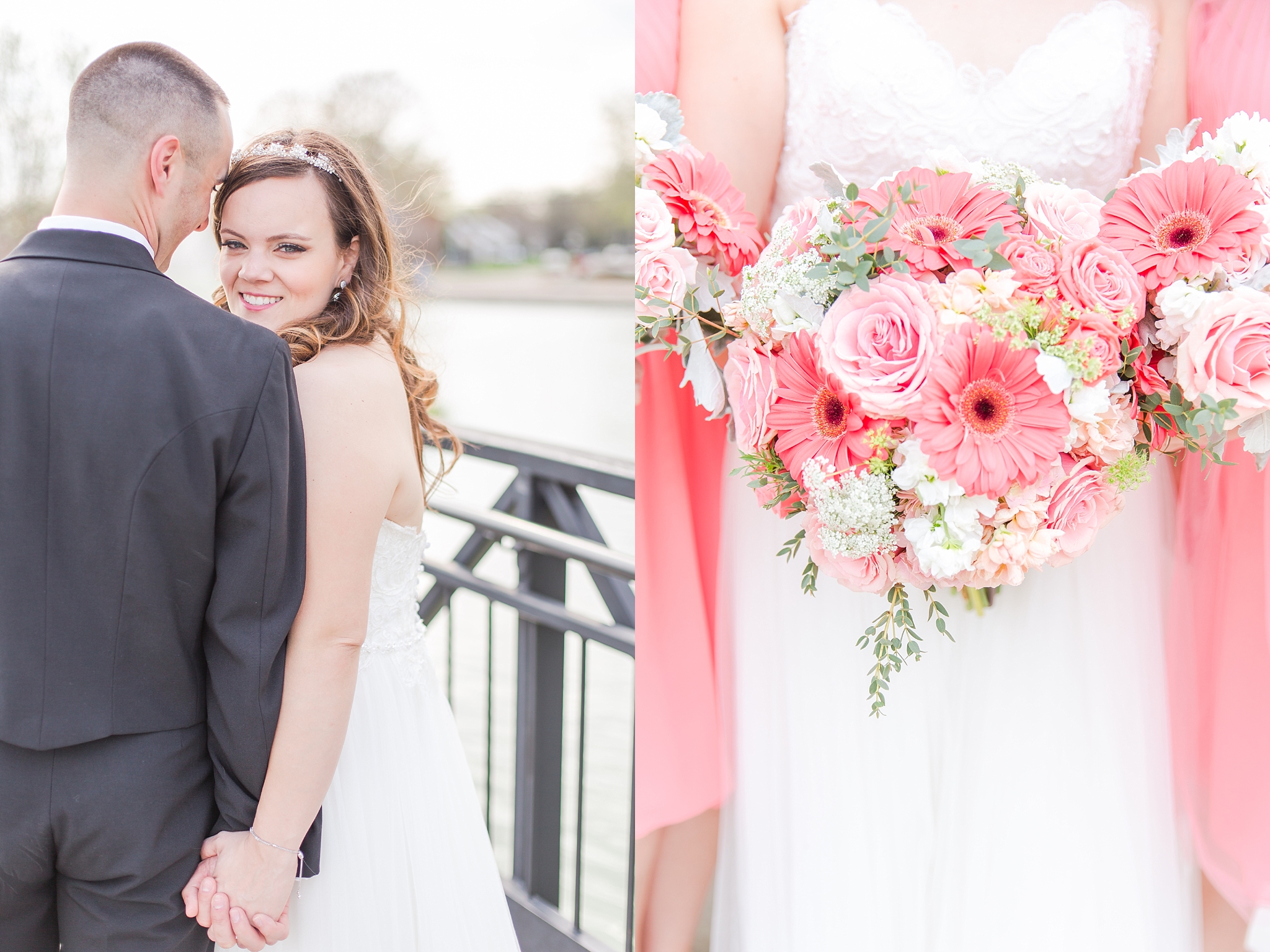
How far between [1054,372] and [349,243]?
0.92 metres

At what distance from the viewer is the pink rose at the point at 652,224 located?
1.09 metres

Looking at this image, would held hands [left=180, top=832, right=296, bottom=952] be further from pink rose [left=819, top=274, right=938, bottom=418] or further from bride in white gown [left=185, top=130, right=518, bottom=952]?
pink rose [left=819, top=274, right=938, bottom=418]

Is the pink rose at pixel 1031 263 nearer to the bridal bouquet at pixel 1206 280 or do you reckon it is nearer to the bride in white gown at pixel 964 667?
the bridal bouquet at pixel 1206 280

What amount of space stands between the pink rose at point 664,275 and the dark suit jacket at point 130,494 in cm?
43

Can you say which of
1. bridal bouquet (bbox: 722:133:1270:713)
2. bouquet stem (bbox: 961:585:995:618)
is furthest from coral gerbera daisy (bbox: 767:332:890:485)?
bouquet stem (bbox: 961:585:995:618)

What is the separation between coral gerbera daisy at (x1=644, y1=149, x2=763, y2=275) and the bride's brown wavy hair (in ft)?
1.33

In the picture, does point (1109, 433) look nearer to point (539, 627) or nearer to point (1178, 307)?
point (1178, 307)

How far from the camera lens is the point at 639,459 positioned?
4.53ft

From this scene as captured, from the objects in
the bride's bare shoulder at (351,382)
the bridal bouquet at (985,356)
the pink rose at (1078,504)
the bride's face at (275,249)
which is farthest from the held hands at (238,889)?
the pink rose at (1078,504)

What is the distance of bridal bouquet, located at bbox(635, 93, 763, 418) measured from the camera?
1099 millimetres

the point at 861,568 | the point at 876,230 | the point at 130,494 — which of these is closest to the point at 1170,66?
the point at 876,230

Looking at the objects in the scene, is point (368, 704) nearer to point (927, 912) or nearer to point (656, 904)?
point (656, 904)

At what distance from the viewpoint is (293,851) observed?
1.05 meters

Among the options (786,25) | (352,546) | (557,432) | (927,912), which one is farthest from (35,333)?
(557,432)
